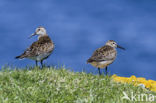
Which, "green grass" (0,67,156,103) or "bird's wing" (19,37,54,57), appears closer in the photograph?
"green grass" (0,67,156,103)

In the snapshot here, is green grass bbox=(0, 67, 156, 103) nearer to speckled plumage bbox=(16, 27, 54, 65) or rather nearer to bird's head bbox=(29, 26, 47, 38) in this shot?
speckled plumage bbox=(16, 27, 54, 65)

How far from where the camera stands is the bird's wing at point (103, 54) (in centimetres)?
1540

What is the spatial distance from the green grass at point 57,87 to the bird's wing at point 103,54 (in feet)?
5.20

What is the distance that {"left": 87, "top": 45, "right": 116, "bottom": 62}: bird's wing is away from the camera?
15395 millimetres

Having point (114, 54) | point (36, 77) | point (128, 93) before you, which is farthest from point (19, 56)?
point (128, 93)

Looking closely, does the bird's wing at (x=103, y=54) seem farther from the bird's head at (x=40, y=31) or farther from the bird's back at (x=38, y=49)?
the bird's head at (x=40, y=31)

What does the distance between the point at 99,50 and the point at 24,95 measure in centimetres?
626

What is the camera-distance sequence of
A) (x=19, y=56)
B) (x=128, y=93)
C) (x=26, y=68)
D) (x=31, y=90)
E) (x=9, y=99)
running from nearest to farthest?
(x=9, y=99), (x=31, y=90), (x=128, y=93), (x=26, y=68), (x=19, y=56)

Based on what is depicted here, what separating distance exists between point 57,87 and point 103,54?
4.62m

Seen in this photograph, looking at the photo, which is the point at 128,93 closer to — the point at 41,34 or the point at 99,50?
the point at 99,50

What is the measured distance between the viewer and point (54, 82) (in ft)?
39.5

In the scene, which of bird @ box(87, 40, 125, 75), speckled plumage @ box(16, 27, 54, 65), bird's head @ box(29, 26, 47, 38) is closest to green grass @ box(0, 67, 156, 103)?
speckled plumage @ box(16, 27, 54, 65)

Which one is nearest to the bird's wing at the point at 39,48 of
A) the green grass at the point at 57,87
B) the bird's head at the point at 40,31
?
the bird's head at the point at 40,31

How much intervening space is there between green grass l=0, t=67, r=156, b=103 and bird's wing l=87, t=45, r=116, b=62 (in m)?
1.59
